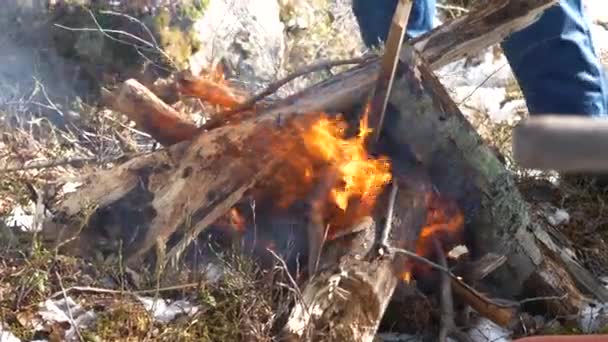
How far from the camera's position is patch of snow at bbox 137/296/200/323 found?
2545mm

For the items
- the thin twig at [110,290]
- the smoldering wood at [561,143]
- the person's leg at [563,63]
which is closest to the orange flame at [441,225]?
the thin twig at [110,290]

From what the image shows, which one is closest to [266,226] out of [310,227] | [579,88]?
[310,227]

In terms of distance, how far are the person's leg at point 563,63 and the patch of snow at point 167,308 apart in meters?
1.84

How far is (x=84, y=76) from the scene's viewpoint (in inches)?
165

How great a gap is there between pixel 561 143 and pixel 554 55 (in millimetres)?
3184

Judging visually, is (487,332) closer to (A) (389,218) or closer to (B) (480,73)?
(A) (389,218)

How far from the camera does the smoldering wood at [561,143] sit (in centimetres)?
77

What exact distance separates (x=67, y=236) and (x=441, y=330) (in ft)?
3.36

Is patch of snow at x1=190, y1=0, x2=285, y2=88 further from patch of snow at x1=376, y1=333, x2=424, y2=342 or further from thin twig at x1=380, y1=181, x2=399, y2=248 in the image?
patch of snow at x1=376, y1=333, x2=424, y2=342

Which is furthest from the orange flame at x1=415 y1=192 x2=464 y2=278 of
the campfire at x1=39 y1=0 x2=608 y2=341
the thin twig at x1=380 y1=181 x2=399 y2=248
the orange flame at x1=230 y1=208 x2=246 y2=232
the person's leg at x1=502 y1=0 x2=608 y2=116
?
the person's leg at x1=502 y1=0 x2=608 y2=116

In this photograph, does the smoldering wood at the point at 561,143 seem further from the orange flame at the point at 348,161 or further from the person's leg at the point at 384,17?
the person's leg at the point at 384,17

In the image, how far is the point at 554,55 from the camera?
12.6 ft

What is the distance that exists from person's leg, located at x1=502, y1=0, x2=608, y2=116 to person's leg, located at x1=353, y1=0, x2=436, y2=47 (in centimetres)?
32

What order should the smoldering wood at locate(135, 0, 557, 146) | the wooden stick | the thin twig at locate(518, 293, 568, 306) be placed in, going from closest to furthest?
the thin twig at locate(518, 293, 568, 306) → the smoldering wood at locate(135, 0, 557, 146) → the wooden stick
